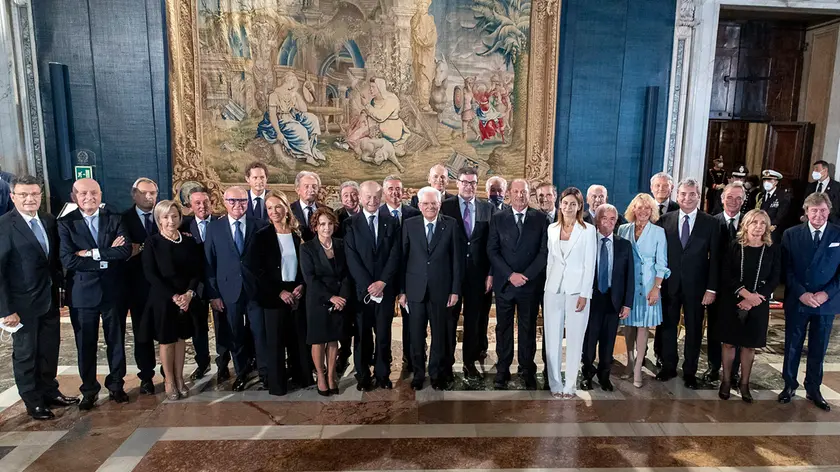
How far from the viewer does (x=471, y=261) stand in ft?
16.0

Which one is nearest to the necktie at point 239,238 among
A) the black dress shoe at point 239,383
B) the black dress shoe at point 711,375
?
the black dress shoe at point 239,383

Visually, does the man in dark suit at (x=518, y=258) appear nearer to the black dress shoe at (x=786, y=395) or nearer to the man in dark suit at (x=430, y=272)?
the man in dark suit at (x=430, y=272)

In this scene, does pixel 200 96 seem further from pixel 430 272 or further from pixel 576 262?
pixel 576 262

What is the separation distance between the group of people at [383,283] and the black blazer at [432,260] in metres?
0.01

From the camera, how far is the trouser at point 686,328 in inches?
186

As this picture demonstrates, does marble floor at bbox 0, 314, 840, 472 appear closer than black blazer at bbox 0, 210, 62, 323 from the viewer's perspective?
Yes

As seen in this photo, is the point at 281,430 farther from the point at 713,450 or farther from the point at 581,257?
the point at 713,450

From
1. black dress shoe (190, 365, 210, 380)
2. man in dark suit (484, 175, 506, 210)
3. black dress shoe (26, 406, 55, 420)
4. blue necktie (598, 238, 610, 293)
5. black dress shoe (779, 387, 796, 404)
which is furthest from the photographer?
man in dark suit (484, 175, 506, 210)

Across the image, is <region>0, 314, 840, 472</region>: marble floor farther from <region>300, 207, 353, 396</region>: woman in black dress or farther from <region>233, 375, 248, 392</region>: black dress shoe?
<region>300, 207, 353, 396</region>: woman in black dress

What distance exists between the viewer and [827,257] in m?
4.36

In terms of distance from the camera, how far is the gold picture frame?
26.4 feet

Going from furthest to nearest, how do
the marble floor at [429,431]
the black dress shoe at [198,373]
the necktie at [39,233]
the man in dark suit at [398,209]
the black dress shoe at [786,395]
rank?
1. the black dress shoe at [198,373]
2. the man in dark suit at [398,209]
3. the black dress shoe at [786,395]
4. the necktie at [39,233]
5. the marble floor at [429,431]

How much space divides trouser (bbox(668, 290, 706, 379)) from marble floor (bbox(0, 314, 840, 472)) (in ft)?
0.70

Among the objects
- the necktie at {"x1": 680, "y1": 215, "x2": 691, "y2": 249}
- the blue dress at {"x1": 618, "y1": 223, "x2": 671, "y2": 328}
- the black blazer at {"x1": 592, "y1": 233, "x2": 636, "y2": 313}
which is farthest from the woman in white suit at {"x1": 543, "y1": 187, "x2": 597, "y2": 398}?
the necktie at {"x1": 680, "y1": 215, "x2": 691, "y2": 249}
